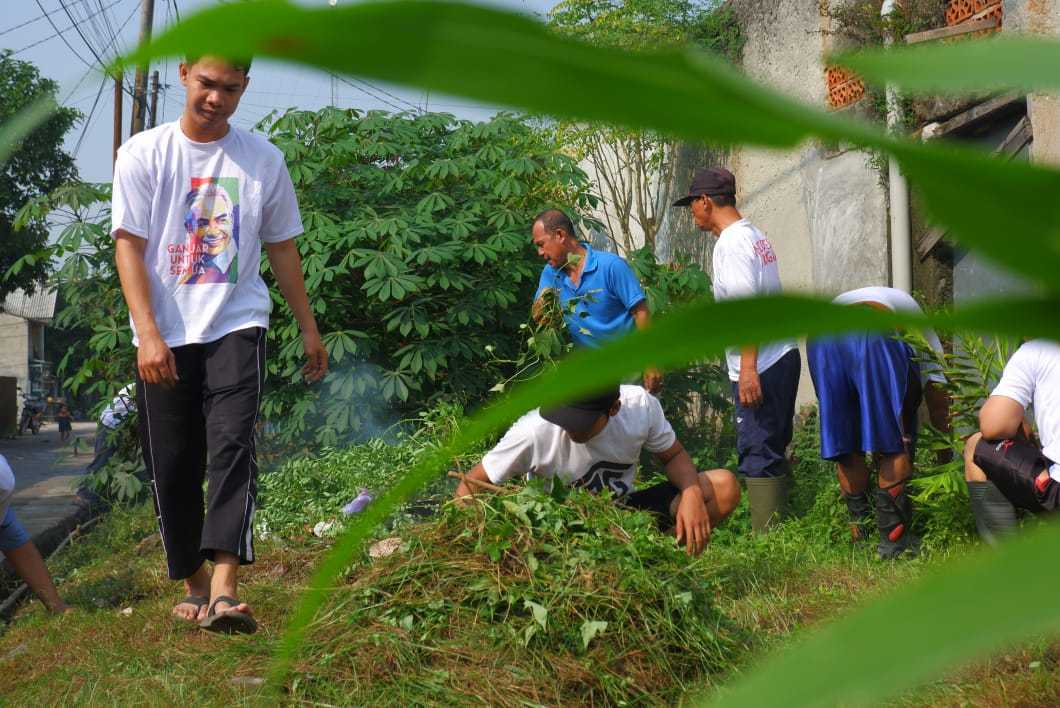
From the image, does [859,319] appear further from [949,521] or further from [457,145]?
[457,145]

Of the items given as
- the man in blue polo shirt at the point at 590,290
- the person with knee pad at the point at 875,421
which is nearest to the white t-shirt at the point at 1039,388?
the person with knee pad at the point at 875,421

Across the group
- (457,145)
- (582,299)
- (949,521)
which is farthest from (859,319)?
(457,145)

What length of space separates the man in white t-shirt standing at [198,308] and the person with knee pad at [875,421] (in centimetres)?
242

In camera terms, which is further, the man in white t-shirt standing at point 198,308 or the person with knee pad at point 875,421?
the person with knee pad at point 875,421

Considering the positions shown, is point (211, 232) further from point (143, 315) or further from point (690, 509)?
point (690, 509)

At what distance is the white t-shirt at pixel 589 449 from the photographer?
401cm

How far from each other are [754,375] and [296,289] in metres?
2.16

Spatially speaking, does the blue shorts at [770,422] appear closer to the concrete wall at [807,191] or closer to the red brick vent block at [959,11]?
the concrete wall at [807,191]

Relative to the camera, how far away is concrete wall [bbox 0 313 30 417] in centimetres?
A: 5269

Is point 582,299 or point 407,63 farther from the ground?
point 407,63

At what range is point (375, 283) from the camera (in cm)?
688

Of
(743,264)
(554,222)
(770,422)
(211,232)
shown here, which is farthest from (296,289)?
(770,422)

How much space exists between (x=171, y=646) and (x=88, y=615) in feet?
3.40

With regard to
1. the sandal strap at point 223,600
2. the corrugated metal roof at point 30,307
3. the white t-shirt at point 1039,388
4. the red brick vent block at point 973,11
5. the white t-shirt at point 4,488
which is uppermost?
the red brick vent block at point 973,11
